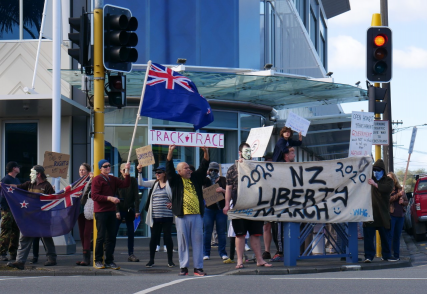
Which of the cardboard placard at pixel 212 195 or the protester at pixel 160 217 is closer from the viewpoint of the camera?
the protester at pixel 160 217

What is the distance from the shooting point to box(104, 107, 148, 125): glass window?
61.5 ft

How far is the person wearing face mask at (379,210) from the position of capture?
39.6 ft

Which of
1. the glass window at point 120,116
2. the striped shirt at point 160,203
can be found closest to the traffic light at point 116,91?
the striped shirt at point 160,203

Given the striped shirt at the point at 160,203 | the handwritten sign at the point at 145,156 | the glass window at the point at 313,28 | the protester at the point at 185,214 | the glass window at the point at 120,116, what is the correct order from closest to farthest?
the protester at the point at 185,214 → the handwritten sign at the point at 145,156 → the striped shirt at the point at 160,203 → the glass window at the point at 120,116 → the glass window at the point at 313,28

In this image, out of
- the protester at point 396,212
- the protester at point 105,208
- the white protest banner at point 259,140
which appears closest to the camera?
the protester at point 105,208

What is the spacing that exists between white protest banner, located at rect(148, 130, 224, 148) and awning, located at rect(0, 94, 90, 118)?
19.6 feet

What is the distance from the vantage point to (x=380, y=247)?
43.9 ft

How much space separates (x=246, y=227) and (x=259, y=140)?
2183 mm

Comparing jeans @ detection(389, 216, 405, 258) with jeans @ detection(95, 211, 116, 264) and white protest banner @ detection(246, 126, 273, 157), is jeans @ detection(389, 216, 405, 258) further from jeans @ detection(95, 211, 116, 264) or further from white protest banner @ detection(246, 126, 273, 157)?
jeans @ detection(95, 211, 116, 264)

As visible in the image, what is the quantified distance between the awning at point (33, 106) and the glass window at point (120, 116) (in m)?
0.60

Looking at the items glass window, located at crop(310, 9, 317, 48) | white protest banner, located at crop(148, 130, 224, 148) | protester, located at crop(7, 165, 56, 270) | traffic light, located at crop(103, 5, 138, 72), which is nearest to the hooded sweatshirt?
white protest banner, located at crop(148, 130, 224, 148)

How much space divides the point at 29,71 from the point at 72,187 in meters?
7.23

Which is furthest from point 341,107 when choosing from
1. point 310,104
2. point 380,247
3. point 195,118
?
point 195,118

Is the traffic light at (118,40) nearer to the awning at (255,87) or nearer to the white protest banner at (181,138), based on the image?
the white protest banner at (181,138)
